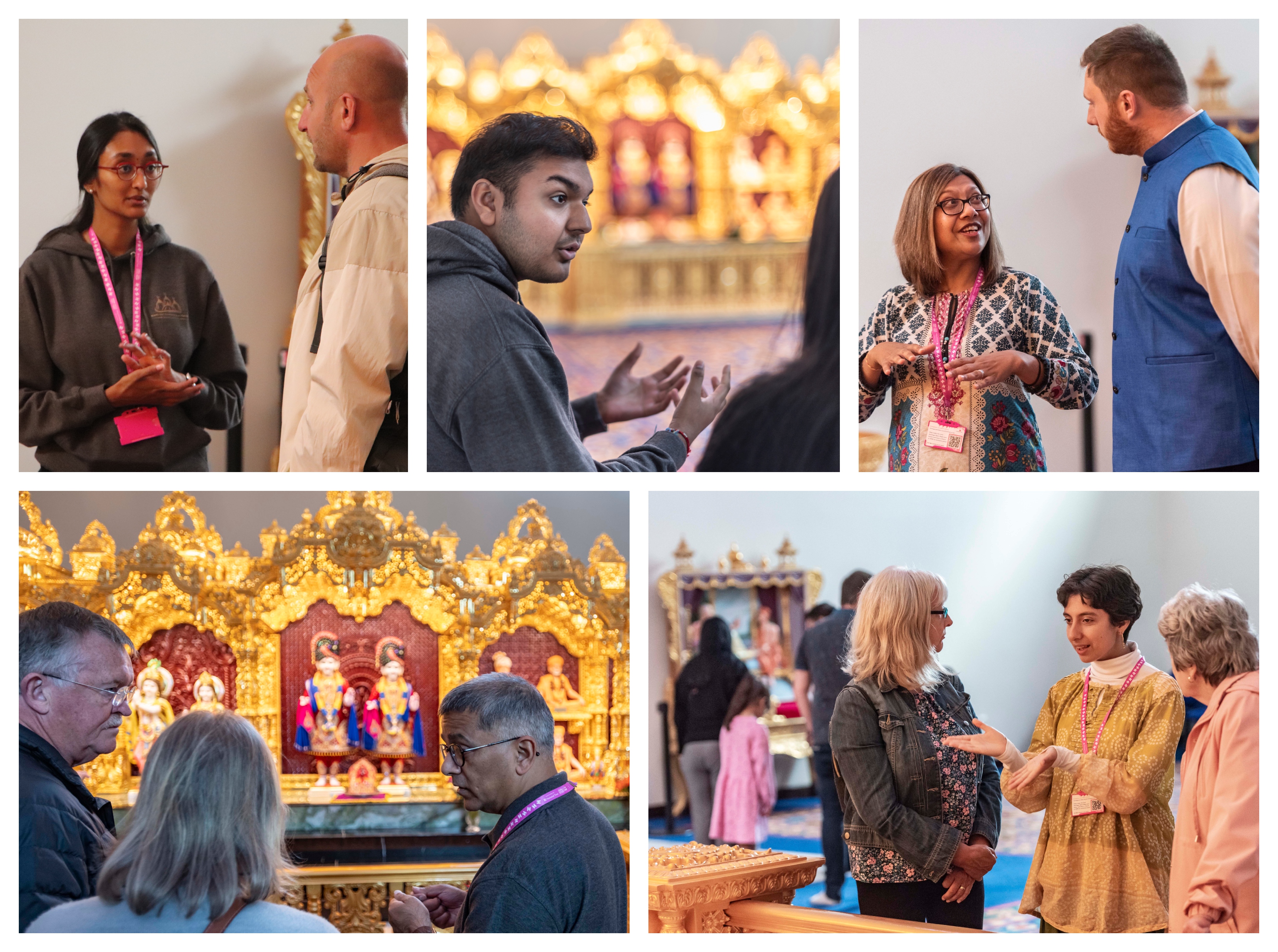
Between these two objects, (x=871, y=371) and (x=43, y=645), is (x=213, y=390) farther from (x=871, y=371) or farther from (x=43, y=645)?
(x=871, y=371)

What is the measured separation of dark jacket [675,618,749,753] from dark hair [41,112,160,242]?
6.45 feet

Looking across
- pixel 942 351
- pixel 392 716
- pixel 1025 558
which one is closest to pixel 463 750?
pixel 392 716

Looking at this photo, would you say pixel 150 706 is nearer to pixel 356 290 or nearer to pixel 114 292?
pixel 114 292

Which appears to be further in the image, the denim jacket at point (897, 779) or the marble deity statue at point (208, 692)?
the marble deity statue at point (208, 692)

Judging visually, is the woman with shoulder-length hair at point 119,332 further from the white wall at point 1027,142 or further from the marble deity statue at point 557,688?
the white wall at point 1027,142

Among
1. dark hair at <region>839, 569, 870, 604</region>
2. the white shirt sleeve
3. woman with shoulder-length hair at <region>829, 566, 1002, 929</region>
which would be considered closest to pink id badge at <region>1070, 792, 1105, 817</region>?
woman with shoulder-length hair at <region>829, 566, 1002, 929</region>

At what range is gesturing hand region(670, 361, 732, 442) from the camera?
96.6 inches

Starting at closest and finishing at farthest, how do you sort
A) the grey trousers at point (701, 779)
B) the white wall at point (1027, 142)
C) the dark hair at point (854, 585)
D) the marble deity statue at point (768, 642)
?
1. the white wall at point (1027, 142)
2. the dark hair at point (854, 585)
3. the grey trousers at point (701, 779)
4. the marble deity statue at point (768, 642)

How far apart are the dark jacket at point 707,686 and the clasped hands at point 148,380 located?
1622 millimetres

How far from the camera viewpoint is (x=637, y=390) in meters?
2.46

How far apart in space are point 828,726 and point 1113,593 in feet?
4.37

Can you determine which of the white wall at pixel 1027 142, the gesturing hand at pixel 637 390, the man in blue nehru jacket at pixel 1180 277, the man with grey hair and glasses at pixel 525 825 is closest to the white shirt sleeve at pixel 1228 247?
the man in blue nehru jacket at pixel 1180 277

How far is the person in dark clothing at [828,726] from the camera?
3412 millimetres

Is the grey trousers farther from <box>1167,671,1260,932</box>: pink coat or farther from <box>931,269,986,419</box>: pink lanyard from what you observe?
<box>931,269,986,419</box>: pink lanyard
